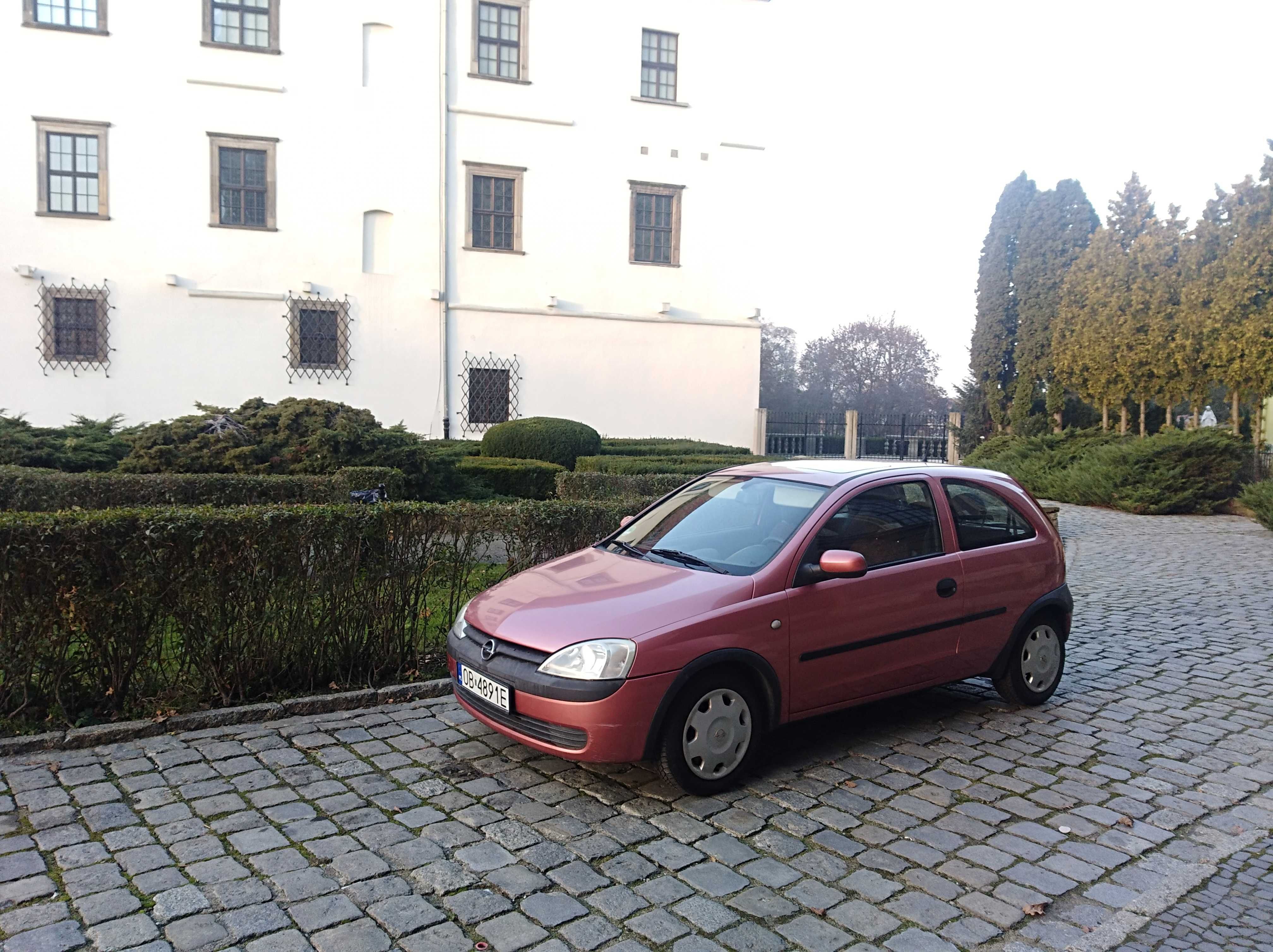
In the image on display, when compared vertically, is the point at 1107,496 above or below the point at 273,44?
below

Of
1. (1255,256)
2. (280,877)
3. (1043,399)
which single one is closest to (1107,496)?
(1255,256)

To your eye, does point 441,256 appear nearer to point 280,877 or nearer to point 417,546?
point 417,546

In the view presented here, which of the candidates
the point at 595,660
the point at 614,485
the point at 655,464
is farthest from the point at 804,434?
the point at 595,660

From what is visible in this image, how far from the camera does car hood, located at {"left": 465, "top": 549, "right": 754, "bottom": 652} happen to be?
15.0ft

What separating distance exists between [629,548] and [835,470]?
141 cm

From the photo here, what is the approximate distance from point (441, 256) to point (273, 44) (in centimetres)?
685

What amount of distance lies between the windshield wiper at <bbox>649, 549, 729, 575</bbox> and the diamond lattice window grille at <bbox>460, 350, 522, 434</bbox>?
21.4 metres

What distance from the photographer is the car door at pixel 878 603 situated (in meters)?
5.01

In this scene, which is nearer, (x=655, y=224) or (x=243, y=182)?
(x=243, y=182)

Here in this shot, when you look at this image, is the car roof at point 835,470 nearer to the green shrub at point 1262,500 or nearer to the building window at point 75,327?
the green shrub at point 1262,500

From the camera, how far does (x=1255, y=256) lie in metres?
18.7

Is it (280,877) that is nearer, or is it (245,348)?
(280,877)

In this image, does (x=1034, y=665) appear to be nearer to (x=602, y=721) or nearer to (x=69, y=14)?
(x=602, y=721)

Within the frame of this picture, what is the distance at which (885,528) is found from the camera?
218 inches
